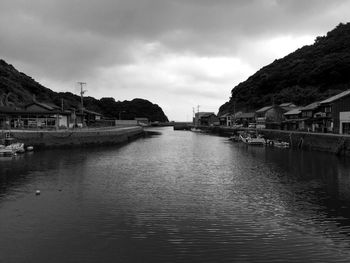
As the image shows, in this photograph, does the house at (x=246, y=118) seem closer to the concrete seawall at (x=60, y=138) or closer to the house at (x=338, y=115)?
the house at (x=338, y=115)

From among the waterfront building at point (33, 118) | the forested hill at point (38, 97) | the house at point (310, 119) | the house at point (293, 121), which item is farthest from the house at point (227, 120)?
the waterfront building at point (33, 118)

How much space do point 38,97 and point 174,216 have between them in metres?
96.2

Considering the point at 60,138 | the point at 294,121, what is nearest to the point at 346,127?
the point at 294,121

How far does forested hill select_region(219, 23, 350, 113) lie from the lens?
89.2 m

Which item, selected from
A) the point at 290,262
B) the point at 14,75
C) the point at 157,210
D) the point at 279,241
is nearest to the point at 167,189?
the point at 157,210

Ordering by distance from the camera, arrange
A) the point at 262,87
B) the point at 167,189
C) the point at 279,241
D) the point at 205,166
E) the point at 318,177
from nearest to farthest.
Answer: the point at 279,241, the point at 167,189, the point at 318,177, the point at 205,166, the point at 262,87

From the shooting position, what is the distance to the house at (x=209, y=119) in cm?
13800

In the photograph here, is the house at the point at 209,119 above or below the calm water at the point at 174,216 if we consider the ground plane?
above

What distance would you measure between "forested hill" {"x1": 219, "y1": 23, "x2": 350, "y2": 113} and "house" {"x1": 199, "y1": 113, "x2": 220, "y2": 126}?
8.16 meters

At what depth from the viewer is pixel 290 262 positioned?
31.9 ft

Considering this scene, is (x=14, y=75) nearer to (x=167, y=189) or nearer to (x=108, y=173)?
(x=108, y=173)

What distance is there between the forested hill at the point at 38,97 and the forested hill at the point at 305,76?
6011 cm

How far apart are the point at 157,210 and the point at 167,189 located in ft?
14.7

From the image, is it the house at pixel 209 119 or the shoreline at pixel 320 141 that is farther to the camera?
the house at pixel 209 119
